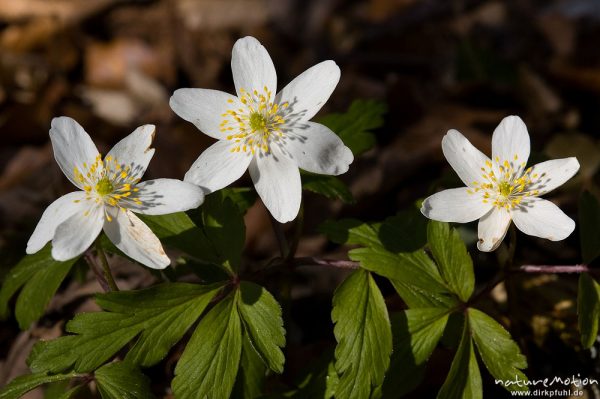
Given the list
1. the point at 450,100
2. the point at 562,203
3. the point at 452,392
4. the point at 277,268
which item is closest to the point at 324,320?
the point at 277,268

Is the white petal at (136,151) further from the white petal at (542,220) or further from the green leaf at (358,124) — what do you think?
the white petal at (542,220)

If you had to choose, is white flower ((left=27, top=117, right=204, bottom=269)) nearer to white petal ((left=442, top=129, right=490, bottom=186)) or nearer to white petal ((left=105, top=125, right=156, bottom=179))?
white petal ((left=105, top=125, right=156, bottom=179))

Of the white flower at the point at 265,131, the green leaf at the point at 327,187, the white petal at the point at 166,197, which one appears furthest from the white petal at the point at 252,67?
the white petal at the point at 166,197

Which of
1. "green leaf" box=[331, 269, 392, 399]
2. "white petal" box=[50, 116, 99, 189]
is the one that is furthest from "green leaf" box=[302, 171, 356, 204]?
"white petal" box=[50, 116, 99, 189]

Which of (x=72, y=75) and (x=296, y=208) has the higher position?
(x=296, y=208)

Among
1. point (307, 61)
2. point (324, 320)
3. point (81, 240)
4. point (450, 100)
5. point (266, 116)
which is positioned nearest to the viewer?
point (81, 240)

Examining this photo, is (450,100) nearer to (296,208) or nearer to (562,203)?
(562,203)
